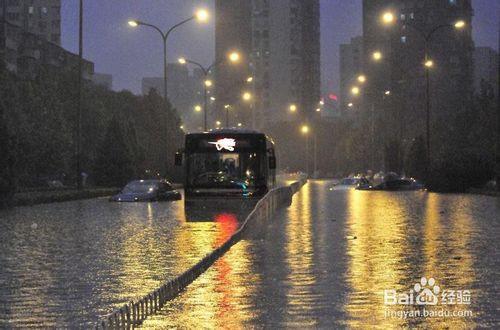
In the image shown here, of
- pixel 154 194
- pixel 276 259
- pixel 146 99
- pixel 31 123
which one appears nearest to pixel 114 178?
pixel 31 123

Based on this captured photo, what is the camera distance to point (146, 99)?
123 m

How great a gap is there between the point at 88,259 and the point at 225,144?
71.9 feet

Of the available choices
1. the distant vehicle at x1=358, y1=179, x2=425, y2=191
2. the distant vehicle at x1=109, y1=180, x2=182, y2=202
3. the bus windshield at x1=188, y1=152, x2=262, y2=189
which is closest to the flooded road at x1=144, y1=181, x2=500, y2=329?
the bus windshield at x1=188, y1=152, x2=262, y2=189

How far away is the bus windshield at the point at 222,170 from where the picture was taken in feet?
136

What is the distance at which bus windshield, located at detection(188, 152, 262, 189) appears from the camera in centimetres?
4153

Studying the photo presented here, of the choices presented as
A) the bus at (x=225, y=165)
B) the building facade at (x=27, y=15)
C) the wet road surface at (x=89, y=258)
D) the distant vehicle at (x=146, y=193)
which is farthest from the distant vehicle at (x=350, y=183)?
the building facade at (x=27, y=15)

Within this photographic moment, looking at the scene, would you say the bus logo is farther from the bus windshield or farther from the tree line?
the tree line

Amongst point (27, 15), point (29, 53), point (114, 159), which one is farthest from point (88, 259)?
point (27, 15)

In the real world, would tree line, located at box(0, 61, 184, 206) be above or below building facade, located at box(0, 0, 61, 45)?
below

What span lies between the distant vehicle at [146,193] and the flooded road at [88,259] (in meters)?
17.1

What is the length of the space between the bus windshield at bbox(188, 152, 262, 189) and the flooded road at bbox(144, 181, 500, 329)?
11.8 meters

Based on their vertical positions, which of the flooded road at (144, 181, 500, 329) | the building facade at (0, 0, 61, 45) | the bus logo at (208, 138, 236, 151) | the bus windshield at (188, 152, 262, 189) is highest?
the building facade at (0, 0, 61, 45)

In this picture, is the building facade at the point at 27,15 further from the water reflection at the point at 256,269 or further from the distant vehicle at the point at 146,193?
the water reflection at the point at 256,269

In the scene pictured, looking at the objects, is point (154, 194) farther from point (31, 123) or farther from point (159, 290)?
point (159, 290)
